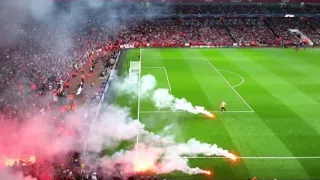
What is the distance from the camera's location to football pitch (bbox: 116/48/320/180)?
65.4 ft

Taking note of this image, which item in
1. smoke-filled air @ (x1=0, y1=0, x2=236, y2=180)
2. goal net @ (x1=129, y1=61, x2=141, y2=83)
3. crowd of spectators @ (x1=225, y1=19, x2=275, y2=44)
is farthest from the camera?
crowd of spectators @ (x1=225, y1=19, x2=275, y2=44)

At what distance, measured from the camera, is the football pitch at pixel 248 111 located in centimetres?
1992

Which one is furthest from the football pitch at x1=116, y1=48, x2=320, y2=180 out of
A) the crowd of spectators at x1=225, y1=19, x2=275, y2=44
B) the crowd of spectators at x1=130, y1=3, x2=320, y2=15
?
the crowd of spectators at x1=130, y1=3, x2=320, y2=15

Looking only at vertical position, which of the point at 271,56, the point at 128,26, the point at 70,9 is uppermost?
the point at 70,9

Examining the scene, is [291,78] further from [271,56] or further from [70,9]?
[70,9]

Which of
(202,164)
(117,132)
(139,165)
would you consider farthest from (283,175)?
(117,132)

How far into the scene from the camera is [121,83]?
111 ft

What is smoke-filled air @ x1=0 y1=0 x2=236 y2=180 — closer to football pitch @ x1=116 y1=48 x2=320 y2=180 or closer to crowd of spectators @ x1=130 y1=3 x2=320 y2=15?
football pitch @ x1=116 y1=48 x2=320 y2=180

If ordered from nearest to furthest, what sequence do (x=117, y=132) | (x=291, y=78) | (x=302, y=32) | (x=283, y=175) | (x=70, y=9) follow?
1. (x=70, y=9)
2. (x=283, y=175)
3. (x=117, y=132)
4. (x=291, y=78)
5. (x=302, y=32)

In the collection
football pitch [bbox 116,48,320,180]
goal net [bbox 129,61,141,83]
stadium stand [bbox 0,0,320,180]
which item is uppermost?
stadium stand [bbox 0,0,320,180]

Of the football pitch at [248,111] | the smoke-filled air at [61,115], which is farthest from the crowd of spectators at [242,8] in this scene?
the smoke-filled air at [61,115]

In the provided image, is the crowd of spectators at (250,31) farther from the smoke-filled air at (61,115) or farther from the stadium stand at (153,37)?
the smoke-filled air at (61,115)

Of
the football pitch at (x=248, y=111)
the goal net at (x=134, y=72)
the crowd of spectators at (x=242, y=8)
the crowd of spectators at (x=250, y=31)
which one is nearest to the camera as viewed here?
the football pitch at (x=248, y=111)

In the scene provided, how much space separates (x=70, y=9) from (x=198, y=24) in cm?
4520
